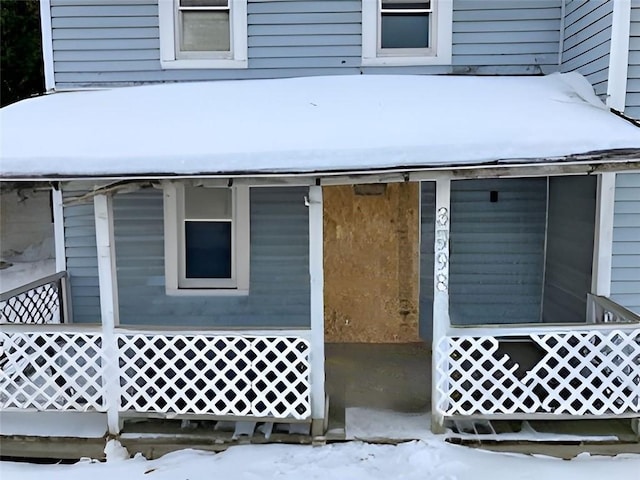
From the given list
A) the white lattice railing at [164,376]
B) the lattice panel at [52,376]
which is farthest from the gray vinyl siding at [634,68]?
the lattice panel at [52,376]

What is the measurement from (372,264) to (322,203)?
2267 millimetres

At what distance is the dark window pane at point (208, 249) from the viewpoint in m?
6.29

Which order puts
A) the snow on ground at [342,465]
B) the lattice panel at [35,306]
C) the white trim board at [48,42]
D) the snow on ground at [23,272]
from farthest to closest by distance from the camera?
the snow on ground at [23,272]
the white trim board at [48,42]
the lattice panel at [35,306]
the snow on ground at [342,465]

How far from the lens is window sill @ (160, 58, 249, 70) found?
6.11 metres

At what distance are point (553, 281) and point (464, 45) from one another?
10.2 ft

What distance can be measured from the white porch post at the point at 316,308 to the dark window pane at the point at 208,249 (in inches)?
91.5

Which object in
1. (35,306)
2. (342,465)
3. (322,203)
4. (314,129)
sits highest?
(314,129)

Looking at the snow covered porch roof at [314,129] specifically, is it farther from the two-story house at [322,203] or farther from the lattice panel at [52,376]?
the lattice panel at [52,376]

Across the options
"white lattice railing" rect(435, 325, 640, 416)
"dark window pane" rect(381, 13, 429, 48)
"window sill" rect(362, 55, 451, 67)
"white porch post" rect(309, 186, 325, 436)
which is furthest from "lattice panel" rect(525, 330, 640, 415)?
"dark window pane" rect(381, 13, 429, 48)

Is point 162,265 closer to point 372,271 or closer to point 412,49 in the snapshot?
point 372,271

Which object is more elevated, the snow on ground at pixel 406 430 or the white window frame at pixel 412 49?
the white window frame at pixel 412 49

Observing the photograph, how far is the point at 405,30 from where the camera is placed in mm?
6168

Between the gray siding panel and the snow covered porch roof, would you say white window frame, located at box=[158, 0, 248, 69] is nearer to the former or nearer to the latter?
the snow covered porch roof

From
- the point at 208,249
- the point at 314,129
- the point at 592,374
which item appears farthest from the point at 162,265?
the point at 592,374
